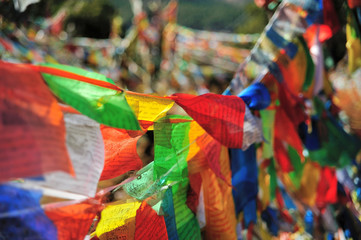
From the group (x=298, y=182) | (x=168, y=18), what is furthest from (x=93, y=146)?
(x=168, y=18)

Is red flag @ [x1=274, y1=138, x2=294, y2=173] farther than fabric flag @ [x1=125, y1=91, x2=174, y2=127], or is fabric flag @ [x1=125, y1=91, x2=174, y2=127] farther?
red flag @ [x1=274, y1=138, x2=294, y2=173]

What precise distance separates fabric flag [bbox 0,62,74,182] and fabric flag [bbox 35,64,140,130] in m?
0.06

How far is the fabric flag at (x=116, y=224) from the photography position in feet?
3.42

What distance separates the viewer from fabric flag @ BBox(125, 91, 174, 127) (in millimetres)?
1018

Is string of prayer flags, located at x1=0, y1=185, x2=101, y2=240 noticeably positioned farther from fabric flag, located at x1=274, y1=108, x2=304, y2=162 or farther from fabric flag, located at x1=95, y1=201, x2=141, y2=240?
fabric flag, located at x1=274, y1=108, x2=304, y2=162

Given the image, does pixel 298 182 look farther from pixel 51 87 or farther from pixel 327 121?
pixel 51 87

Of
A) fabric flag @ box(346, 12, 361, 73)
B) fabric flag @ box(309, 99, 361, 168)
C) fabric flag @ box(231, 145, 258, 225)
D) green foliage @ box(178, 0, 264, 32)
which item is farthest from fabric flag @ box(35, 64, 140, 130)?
green foliage @ box(178, 0, 264, 32)

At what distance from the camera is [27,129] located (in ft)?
2.25

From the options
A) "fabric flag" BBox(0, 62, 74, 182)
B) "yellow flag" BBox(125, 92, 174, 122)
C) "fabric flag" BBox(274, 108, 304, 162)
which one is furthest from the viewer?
"fabric flag" BBox(274, 108, 304, 162)

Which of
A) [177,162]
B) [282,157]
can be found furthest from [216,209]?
[282,157]

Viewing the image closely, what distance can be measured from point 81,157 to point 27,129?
16 centimetres

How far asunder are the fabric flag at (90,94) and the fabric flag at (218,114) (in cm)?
A: 22

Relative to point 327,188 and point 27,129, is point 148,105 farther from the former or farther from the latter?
point 327,188

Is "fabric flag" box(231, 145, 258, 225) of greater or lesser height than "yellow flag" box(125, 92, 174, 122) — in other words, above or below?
below
